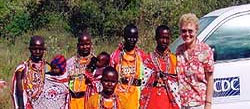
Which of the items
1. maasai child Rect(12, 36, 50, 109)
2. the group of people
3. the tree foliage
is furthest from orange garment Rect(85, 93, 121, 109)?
the tree foliage

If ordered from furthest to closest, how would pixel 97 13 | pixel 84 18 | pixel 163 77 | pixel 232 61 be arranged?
pixel 84 18 < pixel 97 13 < pixel 232 61 < pixel 163 77

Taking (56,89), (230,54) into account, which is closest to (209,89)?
(230,54)

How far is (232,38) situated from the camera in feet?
20.0

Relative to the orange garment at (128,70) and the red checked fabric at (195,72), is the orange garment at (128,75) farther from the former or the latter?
the red checked fabric at (195,72)

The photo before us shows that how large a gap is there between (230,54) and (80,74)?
5.34 ft

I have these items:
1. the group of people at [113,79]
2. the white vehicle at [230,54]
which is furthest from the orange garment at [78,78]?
the white vehicle at [230,54]

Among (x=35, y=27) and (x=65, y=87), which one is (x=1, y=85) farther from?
(x=35, y=27)

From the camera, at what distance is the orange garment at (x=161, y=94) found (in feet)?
18.3

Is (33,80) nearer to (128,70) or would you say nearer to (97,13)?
(128,70)

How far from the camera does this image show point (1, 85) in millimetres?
→ 6031

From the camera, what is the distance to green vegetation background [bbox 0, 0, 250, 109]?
2015 centimetres

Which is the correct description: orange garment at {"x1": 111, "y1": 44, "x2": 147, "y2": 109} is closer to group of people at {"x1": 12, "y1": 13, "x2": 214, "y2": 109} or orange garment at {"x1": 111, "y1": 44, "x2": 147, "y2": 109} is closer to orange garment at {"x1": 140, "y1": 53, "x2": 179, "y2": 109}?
group of people at {"x1": 12, "y1": 13, "x2": 214, "y2": 109}

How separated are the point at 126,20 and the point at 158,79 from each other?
1656 centimetres

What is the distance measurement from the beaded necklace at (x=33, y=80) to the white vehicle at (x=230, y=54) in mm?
1745
